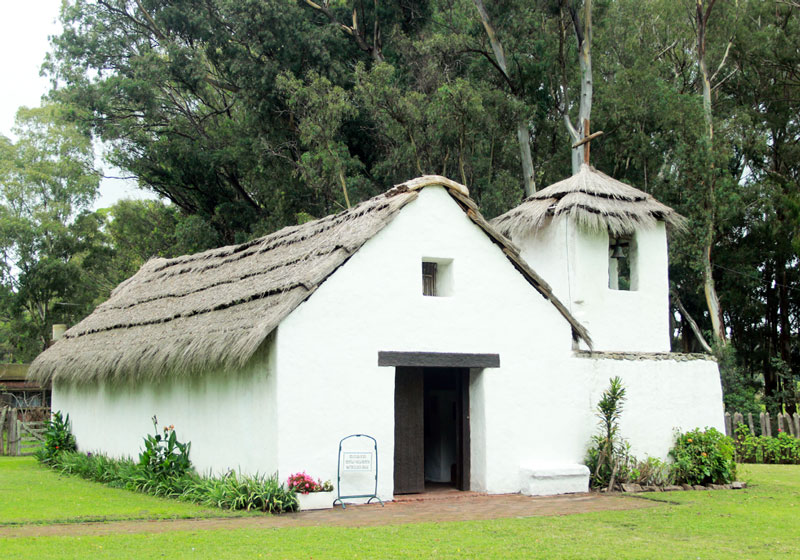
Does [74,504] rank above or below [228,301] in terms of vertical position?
below

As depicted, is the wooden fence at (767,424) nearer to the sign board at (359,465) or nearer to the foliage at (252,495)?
the sign board at (359,465)

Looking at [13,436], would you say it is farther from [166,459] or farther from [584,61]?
[584,61]

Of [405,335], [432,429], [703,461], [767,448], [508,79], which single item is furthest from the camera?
[508,79]

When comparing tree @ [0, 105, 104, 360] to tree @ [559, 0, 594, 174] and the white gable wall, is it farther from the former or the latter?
the white gable wall

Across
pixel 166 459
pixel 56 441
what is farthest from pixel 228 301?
pixel 56 441

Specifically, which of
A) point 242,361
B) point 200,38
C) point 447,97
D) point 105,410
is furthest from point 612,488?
point 200,38

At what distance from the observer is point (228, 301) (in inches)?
531

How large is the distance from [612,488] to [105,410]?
10.6 meters

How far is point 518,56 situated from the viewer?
26.9 m

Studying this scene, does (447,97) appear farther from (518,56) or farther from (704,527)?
(704,527)

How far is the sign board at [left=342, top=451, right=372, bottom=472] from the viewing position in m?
11.7

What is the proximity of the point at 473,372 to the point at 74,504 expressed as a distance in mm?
6449

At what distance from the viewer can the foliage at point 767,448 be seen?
2041 cm

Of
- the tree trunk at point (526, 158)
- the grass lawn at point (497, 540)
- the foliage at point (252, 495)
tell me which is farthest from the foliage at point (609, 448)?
the tree trunk at point (526, 158)
